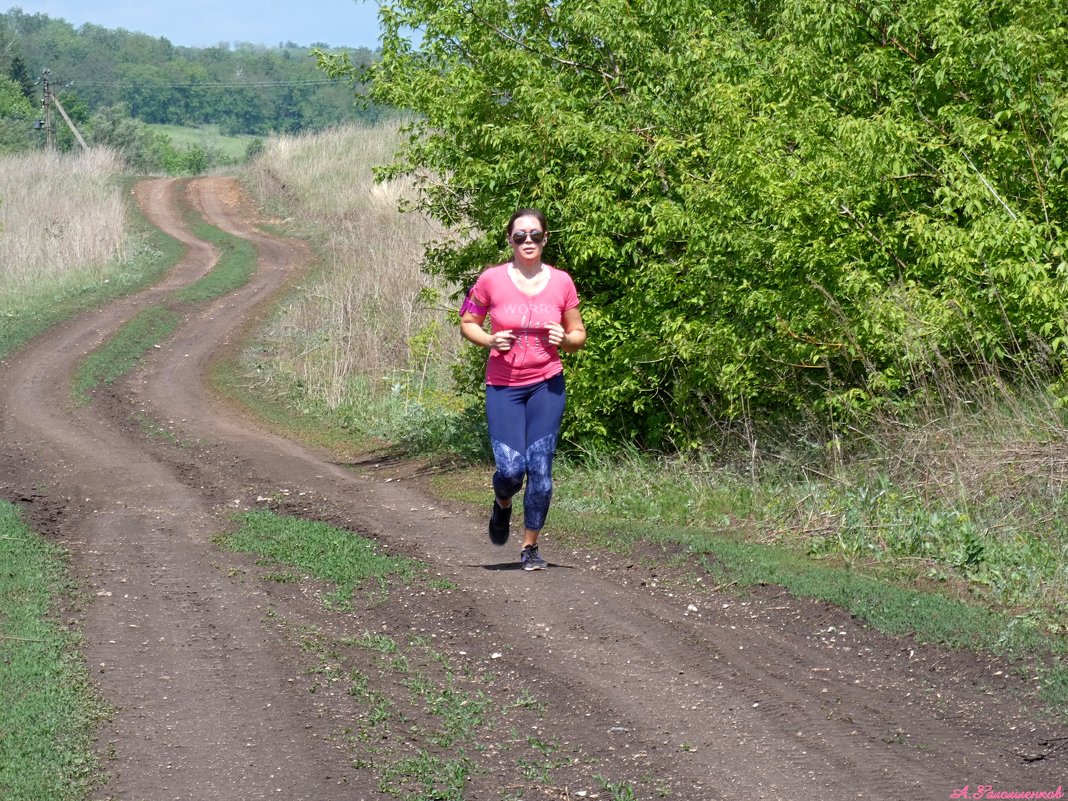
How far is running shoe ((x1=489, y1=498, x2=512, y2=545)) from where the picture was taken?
26.3 feet

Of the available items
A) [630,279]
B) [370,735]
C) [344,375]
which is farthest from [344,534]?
[344,375]

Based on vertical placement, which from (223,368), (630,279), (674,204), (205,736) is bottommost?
(223,368)

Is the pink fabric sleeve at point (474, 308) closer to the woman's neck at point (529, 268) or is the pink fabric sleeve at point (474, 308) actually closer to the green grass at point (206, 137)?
the woman's neck at point (529, 268)

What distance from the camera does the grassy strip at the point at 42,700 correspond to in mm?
4949

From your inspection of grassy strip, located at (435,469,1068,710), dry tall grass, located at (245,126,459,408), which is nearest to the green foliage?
grassy strip, located at (435,469,1068,710)

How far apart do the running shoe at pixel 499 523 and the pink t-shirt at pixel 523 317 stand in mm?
975

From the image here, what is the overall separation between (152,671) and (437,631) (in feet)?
4.87

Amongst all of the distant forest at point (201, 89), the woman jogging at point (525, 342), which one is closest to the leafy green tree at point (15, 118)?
the distant forest at point (201, 89)

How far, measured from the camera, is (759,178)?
937 cm

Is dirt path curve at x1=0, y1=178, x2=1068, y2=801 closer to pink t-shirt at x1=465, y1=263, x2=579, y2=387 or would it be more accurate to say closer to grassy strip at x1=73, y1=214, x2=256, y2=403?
pink t-shirt at x1=465, y1=263, x2=579, y2=387

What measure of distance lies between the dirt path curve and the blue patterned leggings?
0.77 metres

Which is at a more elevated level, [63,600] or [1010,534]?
[1010,534]

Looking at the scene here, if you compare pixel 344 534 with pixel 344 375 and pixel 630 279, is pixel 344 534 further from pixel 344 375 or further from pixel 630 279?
pixel 344 375

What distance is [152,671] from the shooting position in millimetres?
6328
